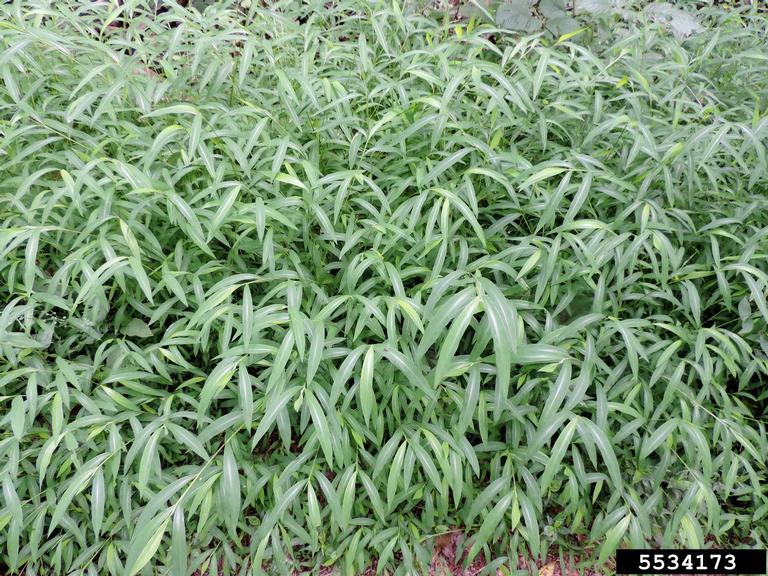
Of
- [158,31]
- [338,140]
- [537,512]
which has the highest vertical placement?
[158,31]

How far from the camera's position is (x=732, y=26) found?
9.66 feet

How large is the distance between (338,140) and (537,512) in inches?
64.1

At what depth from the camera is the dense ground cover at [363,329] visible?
1577 millimetres

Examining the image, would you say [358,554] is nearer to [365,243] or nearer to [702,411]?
[365,243]

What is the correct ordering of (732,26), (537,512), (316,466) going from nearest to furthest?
(316,466), (537,512), (732,26)

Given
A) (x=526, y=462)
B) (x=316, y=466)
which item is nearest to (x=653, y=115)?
(x=526, y=462)

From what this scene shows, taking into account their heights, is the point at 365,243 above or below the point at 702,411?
above

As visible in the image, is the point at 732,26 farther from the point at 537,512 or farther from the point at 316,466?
the point at 316,466

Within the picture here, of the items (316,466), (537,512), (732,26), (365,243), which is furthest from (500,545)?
(732,26)

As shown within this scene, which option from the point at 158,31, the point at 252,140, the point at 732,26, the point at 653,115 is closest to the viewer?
the point at 252,140

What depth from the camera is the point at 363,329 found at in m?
1.78

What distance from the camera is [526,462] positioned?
1687 millimetres

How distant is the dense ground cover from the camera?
158 cm

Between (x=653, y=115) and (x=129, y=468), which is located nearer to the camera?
(x=129, y=468)
